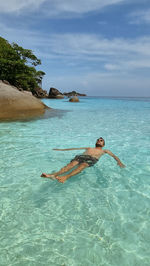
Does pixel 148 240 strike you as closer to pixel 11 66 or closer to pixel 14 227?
pixel 14 227

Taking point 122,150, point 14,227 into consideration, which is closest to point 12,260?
point 14,227

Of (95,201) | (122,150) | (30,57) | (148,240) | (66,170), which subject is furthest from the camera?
(30,57)

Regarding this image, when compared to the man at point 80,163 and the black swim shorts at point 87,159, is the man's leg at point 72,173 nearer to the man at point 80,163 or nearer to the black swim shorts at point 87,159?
the man at point 80,163

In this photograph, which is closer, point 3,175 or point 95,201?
point 95,201

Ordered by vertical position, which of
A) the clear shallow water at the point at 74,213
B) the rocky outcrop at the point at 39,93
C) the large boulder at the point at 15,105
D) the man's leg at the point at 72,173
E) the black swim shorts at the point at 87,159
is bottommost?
the clear shallow water at the point at 74,213

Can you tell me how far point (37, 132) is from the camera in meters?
9.40

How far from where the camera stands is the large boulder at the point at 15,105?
13.6m

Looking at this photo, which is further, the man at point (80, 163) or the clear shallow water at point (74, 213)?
the man at point (80, 163)

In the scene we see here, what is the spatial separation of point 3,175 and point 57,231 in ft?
7.96

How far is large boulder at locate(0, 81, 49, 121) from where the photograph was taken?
536 inches

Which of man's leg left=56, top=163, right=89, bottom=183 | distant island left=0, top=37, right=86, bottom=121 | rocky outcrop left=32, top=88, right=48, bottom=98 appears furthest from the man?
rocky outcrop left=32, top=88, right=48, bottom=98

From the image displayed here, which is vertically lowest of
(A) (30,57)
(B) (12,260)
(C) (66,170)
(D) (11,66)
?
(B) (12,260)

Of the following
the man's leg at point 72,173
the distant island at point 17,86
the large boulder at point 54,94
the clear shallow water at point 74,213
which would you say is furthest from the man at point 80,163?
the large boulder at point 54,94

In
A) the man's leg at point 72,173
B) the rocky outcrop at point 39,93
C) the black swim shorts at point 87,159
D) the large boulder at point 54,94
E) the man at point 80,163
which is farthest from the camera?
the large boulder at point 54,94
